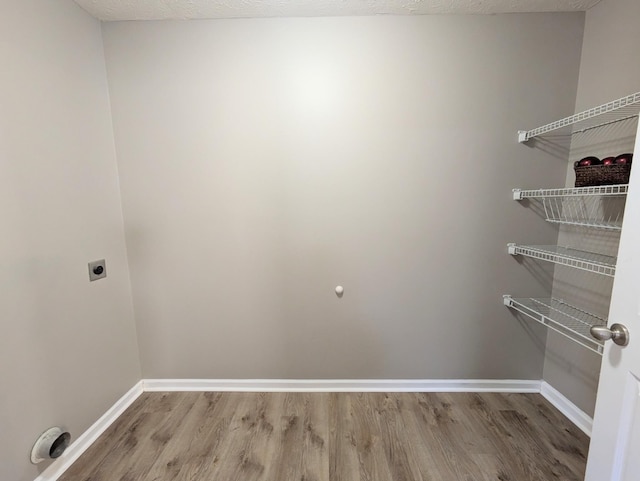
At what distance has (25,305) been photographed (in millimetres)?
1151

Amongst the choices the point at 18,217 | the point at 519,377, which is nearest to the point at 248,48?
the point at 18,217

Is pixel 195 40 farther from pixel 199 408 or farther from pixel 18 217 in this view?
pixel 199 408

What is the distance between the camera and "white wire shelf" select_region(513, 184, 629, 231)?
1.23 metres

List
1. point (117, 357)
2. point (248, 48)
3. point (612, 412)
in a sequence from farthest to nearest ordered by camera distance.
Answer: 1. point (117, 357)
2. point (248, 48)
3. point (612, 412)

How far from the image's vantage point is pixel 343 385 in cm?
181

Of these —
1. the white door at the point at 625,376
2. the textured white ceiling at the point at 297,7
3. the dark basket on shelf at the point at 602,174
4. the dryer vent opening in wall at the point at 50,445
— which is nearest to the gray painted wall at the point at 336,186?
the textured white ceiling at the point at 297,7

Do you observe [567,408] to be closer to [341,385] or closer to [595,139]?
[341,385]

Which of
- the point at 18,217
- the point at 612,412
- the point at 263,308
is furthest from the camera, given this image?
the point at 263,308

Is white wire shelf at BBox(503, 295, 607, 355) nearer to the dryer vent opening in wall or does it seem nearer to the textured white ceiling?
the textured white ceiling

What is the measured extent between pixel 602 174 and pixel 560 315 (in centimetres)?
91

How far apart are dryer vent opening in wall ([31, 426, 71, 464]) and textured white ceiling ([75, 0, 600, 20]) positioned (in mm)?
2184

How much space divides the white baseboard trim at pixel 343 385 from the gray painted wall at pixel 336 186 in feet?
0.19

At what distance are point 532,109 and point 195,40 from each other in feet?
6.76

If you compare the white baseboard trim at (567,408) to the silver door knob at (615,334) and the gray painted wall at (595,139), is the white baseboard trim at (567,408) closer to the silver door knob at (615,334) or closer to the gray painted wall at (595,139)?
the gray painted wall at (595,139)
